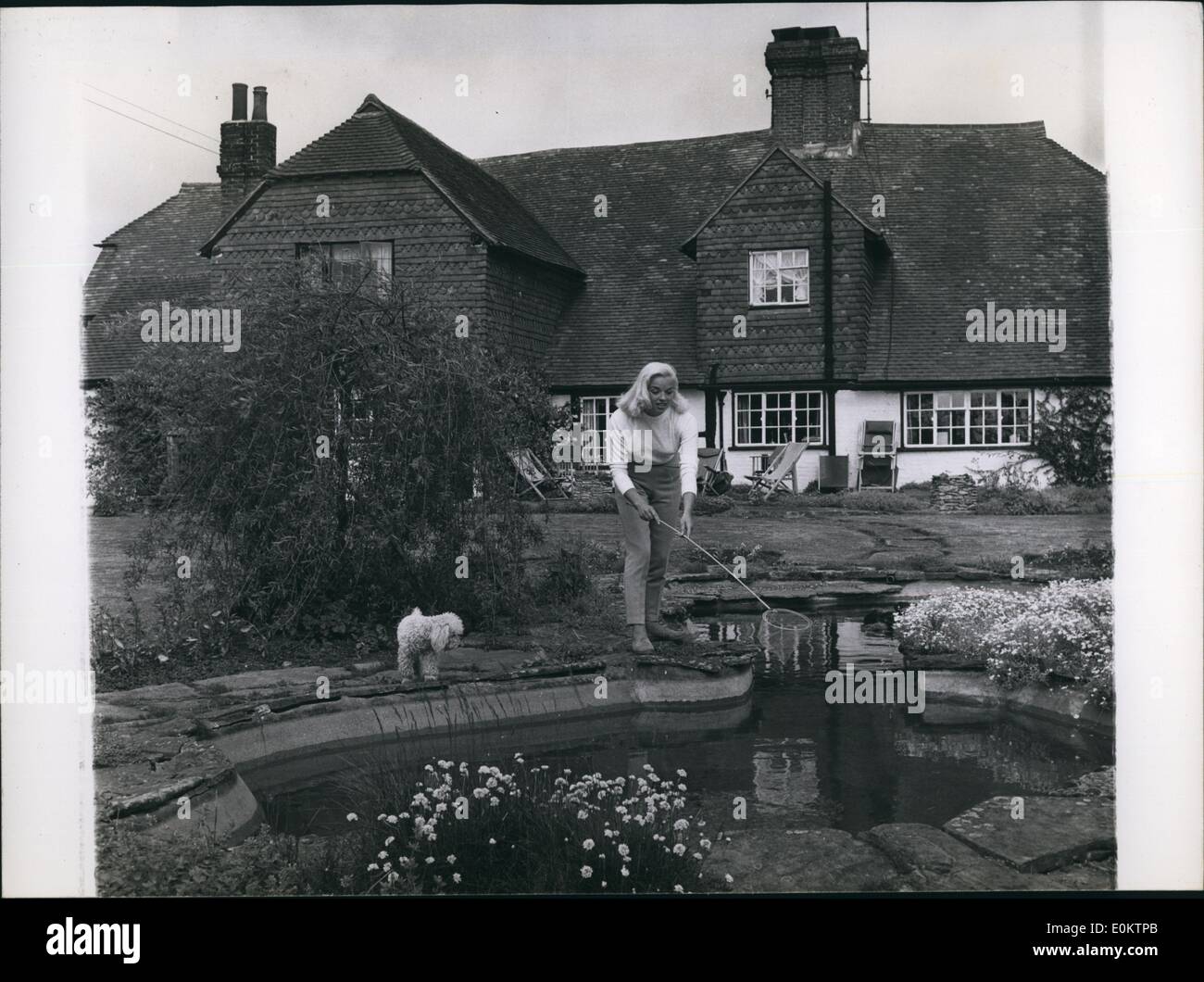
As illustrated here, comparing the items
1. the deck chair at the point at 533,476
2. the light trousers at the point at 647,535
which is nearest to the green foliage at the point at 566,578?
the deck chair at the point at 533,476

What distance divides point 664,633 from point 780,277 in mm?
6093

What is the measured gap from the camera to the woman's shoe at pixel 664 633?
6898 millimetres

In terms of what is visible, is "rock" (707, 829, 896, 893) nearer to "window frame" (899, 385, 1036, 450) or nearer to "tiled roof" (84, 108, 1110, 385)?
"tiled roof" (84, 108, 1110, 385)

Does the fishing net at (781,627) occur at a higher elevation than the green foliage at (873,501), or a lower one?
lower

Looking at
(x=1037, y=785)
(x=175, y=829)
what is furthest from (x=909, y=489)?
(x=175, y=829)

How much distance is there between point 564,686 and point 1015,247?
17.2ft

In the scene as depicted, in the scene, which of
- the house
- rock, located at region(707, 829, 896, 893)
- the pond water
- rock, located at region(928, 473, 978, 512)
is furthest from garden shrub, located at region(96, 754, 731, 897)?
rock, located at region(928, 473, 978, 512)

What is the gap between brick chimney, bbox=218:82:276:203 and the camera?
6.50 metres

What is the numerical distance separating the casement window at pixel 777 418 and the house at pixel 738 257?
0.03 meters

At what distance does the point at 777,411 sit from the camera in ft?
32.5

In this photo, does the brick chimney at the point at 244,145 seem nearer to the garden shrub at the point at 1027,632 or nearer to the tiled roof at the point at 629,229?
the tiled roof at the point at 629,229

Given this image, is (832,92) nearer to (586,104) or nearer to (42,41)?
(586,104)

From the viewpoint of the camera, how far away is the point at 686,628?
7.21 metres

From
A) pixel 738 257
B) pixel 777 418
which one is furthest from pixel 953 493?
pixel 738 257
